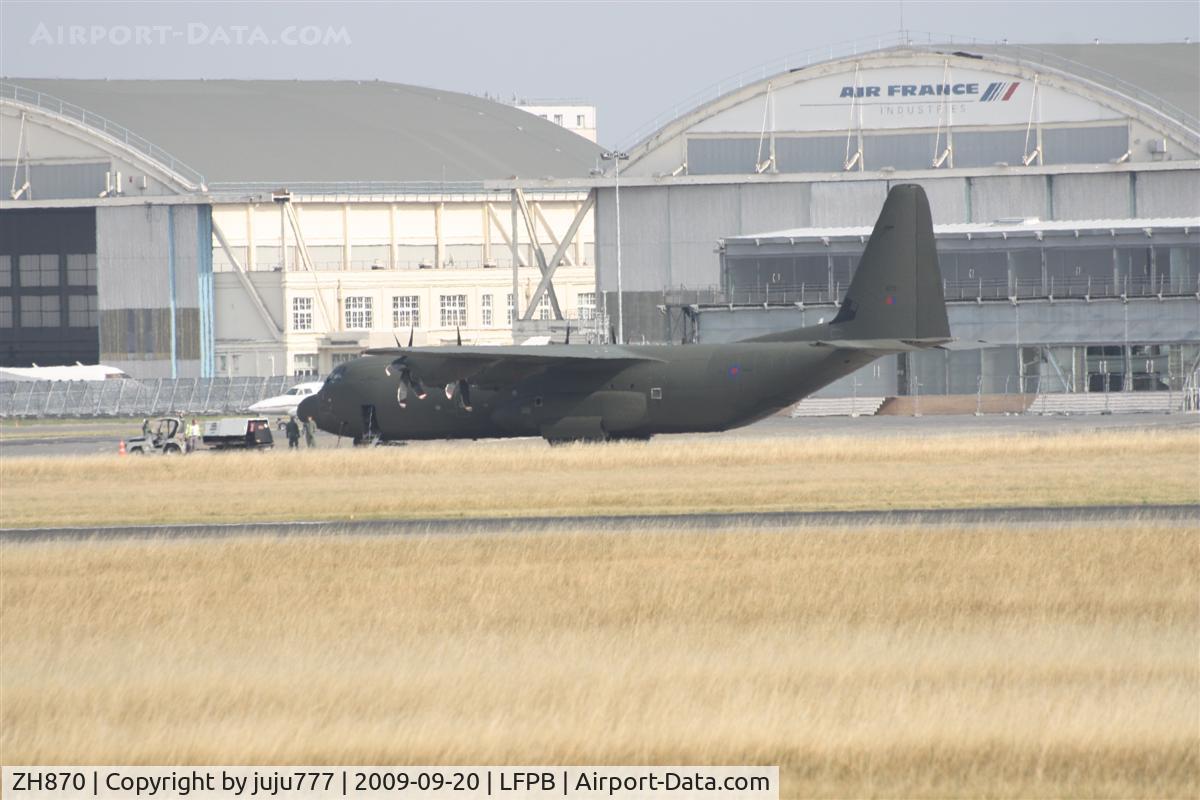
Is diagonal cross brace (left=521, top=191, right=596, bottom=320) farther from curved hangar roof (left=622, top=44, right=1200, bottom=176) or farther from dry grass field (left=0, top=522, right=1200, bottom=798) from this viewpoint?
dry grass field (left=0, top=522, right=1200, bottom=798)

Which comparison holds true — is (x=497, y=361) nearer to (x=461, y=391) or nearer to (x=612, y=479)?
(x=461, y=391)

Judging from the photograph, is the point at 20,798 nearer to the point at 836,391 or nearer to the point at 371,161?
the point at 836,391

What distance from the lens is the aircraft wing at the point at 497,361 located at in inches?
1977

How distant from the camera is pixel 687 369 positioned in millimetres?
50812

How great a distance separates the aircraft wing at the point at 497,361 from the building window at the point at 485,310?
76.6 metres

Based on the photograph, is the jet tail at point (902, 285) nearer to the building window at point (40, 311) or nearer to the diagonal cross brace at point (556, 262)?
the diagonal cross brace at point (556, 262)

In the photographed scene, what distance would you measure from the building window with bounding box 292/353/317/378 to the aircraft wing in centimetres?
7240

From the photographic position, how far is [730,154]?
104 m

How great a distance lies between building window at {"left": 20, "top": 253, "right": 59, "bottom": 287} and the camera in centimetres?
12456

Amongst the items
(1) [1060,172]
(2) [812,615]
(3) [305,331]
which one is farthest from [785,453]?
(3) [305,331]

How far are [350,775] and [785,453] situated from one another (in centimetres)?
3631

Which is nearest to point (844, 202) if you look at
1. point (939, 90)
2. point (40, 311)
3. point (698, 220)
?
point (698, 220)
